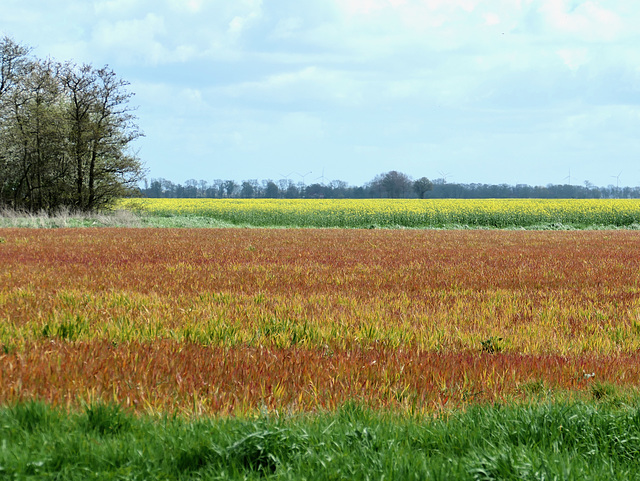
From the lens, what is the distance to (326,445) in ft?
11.0

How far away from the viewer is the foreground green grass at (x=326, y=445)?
308 centimetres

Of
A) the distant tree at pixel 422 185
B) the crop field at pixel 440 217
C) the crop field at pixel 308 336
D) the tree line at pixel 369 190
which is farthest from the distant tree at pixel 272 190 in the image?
the crop field at pixel 308 336

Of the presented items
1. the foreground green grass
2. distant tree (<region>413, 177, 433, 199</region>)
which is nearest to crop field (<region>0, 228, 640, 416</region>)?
the foreground green grass

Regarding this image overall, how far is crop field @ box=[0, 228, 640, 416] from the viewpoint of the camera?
4.51 m

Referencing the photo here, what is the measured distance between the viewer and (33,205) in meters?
45.2

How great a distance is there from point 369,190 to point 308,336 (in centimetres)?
12623

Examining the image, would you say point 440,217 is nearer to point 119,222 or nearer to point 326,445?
point 119,222

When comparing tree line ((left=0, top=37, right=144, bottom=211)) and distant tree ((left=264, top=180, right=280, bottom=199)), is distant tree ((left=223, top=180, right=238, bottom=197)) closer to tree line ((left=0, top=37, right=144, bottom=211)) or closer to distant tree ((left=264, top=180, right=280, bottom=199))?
distant tree ((left=264, top=180, right=280, bottom=199))

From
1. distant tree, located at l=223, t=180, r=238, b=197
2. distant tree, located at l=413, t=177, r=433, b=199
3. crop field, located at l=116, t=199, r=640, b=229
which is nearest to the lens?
crop field, located at l=116, t=199, r=640, b=229

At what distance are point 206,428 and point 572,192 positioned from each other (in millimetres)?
133174

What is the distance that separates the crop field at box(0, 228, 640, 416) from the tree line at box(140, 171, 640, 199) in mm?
110463

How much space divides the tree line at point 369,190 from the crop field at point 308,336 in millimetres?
110463

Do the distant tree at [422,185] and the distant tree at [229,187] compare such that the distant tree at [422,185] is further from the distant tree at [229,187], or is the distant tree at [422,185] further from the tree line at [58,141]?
the tree line at [58,141]

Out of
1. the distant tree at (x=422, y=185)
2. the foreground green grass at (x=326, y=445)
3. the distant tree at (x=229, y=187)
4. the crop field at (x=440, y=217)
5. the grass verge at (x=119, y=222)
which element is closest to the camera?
the foreground green grass at (x=326, y=445)
